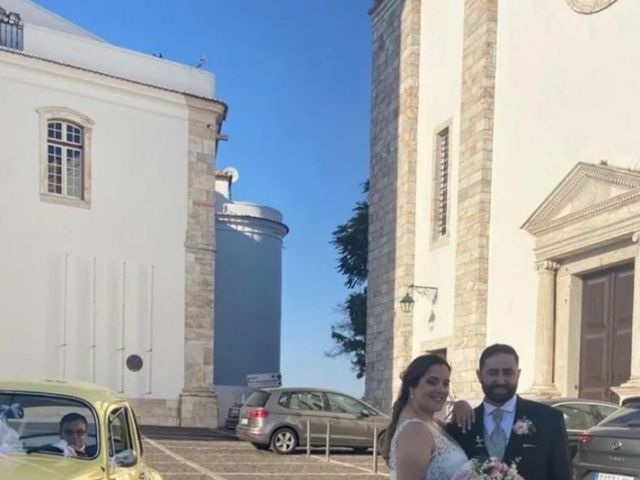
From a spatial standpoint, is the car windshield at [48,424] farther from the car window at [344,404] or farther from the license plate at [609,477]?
the car window at [344,404]

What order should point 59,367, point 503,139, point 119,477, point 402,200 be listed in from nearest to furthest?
point 119,477 < point 503,139 < point 402,200 < point 59,367

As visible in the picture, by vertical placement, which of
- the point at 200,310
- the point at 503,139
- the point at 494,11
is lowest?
the point at 200,310

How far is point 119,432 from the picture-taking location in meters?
5.81

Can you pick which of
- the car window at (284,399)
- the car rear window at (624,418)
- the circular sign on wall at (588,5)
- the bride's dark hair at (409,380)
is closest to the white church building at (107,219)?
the car window at (284,399)

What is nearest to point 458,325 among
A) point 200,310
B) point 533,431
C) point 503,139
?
point 503,139

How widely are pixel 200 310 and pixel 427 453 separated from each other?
2249 cm

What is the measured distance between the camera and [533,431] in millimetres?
3348

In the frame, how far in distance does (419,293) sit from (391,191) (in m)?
3.32

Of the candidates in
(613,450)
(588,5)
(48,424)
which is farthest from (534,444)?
(588,5)

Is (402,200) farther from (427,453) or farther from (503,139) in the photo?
(427,453)

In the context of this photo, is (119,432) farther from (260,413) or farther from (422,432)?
(260,413)

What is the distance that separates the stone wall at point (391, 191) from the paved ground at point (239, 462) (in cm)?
444

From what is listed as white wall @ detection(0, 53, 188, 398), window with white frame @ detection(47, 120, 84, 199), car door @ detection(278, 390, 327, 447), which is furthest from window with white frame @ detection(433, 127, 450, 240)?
window with white frame @ detection(47, 120, 84, 199)

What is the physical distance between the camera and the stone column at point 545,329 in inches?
579
